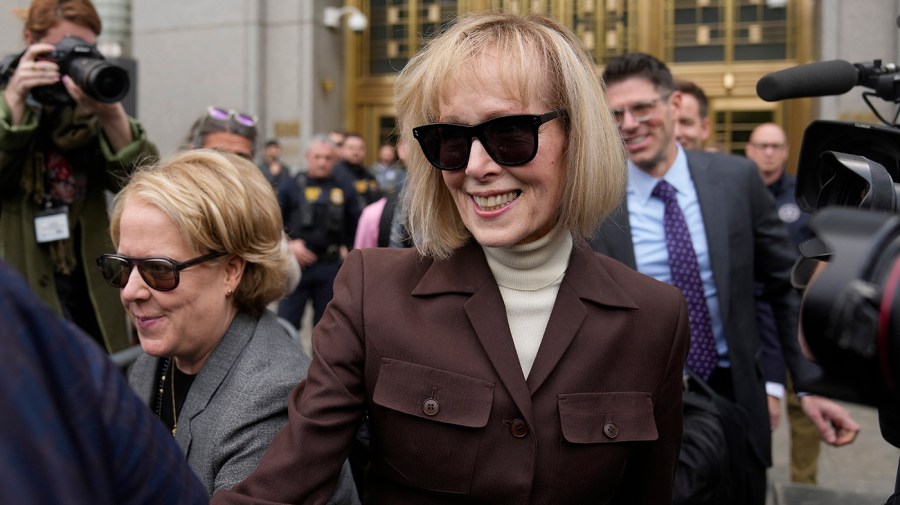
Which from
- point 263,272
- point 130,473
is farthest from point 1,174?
point 130,473

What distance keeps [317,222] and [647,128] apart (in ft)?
15.1

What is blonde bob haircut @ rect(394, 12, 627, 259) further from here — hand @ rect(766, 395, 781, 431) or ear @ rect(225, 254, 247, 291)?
hand @ rect(766, 395, 781, 431)

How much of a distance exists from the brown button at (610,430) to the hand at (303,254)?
539 centimetres

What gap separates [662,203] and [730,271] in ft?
1.11

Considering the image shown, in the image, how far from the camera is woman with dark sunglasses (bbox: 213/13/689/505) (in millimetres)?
1783

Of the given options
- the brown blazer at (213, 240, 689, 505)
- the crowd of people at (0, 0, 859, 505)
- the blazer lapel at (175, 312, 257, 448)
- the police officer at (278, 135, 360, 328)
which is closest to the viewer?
the crowd of people at (0, 0, 859, 505)

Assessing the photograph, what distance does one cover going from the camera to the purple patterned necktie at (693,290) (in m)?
3.15

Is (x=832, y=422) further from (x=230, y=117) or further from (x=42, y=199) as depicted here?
(x=42, y=199)

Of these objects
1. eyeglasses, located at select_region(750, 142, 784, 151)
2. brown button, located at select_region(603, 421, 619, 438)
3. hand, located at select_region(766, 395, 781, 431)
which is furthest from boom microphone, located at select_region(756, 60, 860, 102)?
eyeglasses, located at select_region(750, 142, 784, 151)

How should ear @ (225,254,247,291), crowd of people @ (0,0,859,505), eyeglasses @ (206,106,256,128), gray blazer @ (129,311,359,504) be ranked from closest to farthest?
crowd of people @ (0,0,859,505) → gray blazer @ (129,311,359,504) → ear @ (225,254,247,291) → eyeglasses @ (206,106,256,128)

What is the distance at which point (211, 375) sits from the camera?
89.5 inches

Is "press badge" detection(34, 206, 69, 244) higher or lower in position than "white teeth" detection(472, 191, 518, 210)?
lower

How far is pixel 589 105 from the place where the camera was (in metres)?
1.90

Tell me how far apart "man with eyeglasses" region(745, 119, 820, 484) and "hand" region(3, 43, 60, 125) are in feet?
11.2
